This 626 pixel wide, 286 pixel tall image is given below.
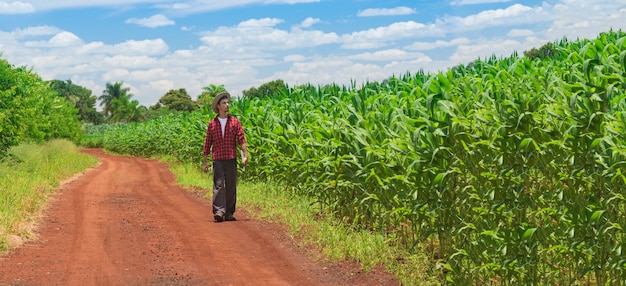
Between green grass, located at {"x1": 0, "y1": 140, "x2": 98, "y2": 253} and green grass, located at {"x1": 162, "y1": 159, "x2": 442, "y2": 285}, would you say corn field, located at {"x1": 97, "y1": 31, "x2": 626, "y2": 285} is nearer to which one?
green grass, located at {"x1": 162, "y1": 159, "x2": 442, "y2": 285}

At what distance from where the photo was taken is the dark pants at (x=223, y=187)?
12.1 m

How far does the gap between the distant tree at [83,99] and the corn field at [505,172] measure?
10709cm

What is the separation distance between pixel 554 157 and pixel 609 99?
0.69 metres

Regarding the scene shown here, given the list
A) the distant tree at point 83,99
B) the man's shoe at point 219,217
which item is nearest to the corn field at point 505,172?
the man's shoe at point 219,217

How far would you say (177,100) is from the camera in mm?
91750

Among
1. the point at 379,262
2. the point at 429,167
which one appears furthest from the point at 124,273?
the point at 429,167

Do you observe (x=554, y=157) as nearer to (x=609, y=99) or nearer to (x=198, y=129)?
(x=609, y=99)

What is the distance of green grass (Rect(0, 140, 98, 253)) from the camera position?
10.5 m

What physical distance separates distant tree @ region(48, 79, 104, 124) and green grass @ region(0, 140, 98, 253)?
8629cm

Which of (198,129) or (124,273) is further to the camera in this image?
(198,129)

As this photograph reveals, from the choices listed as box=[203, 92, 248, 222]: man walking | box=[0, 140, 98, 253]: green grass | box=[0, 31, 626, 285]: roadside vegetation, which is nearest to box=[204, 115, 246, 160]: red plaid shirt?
box=[203, 92, 248, 222]: man walking

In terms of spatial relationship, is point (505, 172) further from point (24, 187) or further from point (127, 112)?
point (127, 112)

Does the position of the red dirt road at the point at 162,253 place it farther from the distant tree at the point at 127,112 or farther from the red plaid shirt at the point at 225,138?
the distant tree at the point at 127,112

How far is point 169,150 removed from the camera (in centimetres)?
3534
